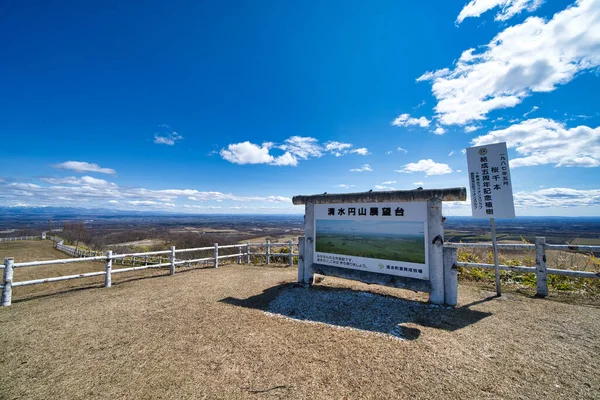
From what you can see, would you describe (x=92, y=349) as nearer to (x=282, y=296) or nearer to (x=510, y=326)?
(x=282, y=296)

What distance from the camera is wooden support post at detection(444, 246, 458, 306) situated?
550 cm

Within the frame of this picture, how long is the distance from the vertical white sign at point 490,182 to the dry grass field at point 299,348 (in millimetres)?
2257

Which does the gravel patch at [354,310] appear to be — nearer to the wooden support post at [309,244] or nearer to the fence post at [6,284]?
the wooden support post at [309,244]

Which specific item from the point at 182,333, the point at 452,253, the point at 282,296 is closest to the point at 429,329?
the point at 452,253

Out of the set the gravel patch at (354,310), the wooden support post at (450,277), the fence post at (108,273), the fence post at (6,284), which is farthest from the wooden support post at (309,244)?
Answer: the fence post at (6,284)

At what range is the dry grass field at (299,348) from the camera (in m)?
2.96

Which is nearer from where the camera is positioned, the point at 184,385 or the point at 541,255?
the point at 184,385

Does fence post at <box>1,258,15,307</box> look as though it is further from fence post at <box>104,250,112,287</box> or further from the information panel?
the information panel

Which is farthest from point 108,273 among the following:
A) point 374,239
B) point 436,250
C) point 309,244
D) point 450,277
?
point 450,277

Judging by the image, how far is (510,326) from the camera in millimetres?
4570

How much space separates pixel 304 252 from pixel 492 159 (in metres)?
5.65

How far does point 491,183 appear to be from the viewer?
20.5 ft

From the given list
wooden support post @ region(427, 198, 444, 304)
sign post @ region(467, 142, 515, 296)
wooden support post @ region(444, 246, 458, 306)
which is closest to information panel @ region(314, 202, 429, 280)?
wooden support post @ region(427, 198, 444, 304)

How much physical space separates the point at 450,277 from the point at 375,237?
1.84 metres
